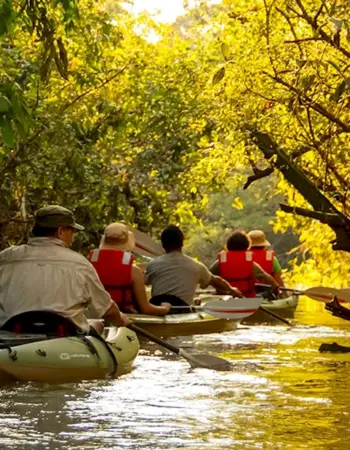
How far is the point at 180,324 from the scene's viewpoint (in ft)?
39.8

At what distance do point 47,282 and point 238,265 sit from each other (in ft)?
24.8

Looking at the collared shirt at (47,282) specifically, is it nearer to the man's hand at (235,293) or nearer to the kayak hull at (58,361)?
the kayak hull at (58,361)

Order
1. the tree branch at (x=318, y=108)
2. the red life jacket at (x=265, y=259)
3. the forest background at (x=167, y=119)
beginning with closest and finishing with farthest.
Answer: the tree branch at (x=318, y=108)
the forest background at (x=167, y=119)
the red life jacket at (x=265, y=259)

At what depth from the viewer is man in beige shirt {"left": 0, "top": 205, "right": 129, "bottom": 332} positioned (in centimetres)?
786

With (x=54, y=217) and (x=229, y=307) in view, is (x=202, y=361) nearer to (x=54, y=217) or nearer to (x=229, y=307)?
(x=54, y=217)

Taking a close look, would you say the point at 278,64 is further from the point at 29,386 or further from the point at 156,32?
the point at 156,32

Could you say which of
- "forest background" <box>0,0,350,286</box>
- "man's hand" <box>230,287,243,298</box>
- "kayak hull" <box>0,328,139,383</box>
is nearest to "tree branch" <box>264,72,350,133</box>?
"forest background" <box>0,0,350,286</box>

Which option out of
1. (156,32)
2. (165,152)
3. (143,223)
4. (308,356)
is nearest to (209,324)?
(308,356)

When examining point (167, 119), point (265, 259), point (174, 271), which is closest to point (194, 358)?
point (174, 271)

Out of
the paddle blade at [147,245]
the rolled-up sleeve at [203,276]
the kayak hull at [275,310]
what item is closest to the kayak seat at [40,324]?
the rolled-up sleeve at [203,276]

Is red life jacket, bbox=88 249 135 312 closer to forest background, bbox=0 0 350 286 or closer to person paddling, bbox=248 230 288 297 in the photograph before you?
forest background, bbox=0 0 350 286

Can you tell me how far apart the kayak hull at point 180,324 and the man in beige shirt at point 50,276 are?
10.4 feet

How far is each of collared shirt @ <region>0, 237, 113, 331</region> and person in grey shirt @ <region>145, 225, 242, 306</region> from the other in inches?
175

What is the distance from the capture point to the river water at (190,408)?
6234 millimetres
